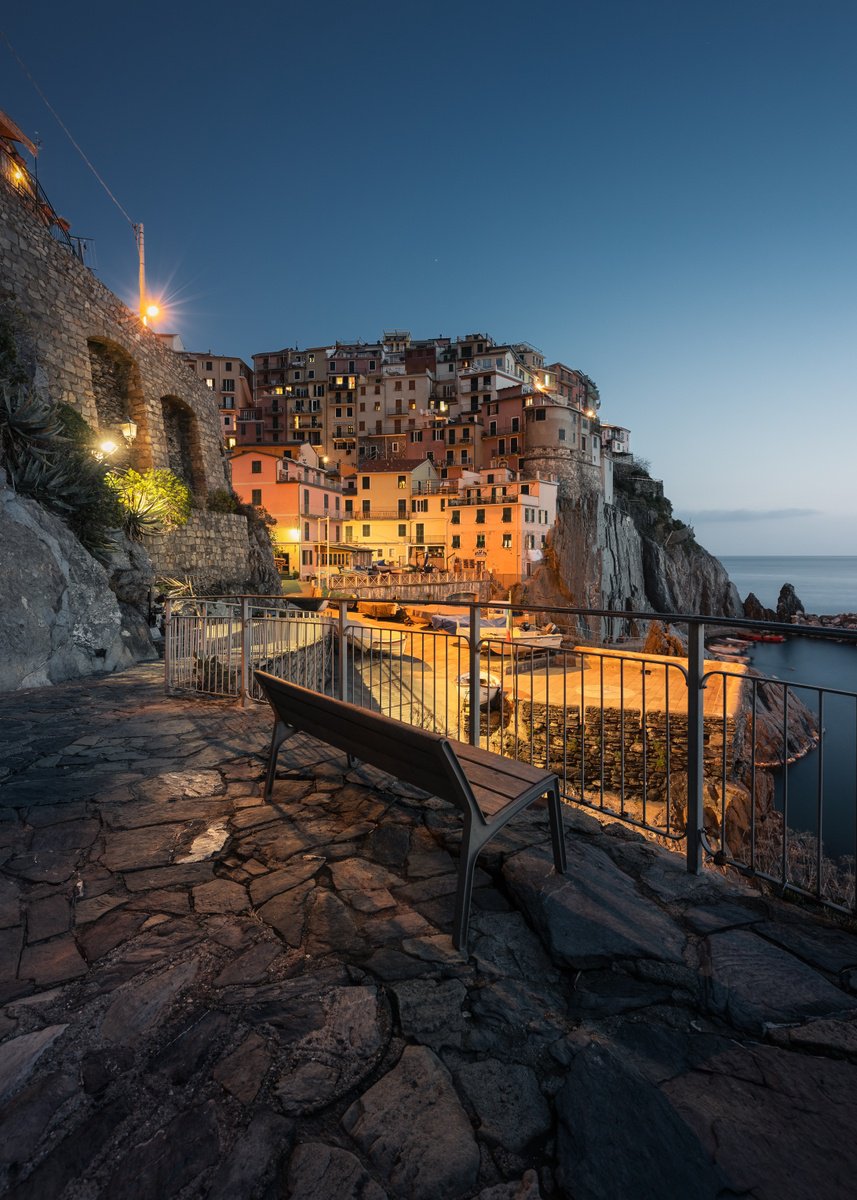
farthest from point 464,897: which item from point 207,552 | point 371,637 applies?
point 207,552

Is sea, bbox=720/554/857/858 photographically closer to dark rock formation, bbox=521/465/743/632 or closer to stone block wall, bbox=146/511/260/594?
dark rock formation, bbox=521/465/743/632

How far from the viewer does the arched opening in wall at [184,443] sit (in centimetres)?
2595

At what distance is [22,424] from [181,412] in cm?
1579

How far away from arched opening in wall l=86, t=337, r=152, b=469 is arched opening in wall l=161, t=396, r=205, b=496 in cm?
244

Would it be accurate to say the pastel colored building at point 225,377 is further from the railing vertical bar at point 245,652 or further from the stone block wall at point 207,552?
the railing vertical bar at point 245,652

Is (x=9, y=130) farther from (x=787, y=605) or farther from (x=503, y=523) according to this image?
(x=787, y=605)

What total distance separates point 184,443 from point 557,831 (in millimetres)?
27609

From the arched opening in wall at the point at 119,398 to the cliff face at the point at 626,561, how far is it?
3101 centimetres

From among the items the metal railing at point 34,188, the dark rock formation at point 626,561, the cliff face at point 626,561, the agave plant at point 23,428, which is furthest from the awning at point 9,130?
the dark rock formation at point 626,561

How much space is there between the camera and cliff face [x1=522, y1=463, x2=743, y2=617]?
53.1m

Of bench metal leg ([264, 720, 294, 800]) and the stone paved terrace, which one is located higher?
bench metal leg ([264, 720, 294, 800])

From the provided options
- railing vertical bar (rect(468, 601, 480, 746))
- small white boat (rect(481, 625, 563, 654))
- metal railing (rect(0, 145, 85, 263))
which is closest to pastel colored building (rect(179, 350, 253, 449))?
metal railing (rect(0, 145, 85, 263))

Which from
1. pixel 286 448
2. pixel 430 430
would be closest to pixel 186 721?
pixel 286 448

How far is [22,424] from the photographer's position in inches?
466
